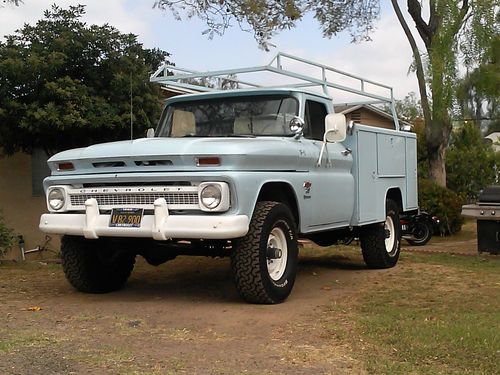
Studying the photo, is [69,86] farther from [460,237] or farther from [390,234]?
[460,237]

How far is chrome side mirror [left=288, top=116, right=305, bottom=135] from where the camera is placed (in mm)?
7168

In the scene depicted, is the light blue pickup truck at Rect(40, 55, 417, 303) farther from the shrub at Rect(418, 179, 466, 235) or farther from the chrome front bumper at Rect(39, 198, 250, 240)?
the shrub at Rect(418, 179, 466, 235)

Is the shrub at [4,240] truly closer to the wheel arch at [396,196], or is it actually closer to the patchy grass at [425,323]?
the patchy grass at [425,323]

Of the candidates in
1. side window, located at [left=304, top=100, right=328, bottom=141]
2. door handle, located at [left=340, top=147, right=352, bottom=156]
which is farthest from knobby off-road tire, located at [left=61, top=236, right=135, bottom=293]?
door handle, located at [left=340, top=147, right=352, bottom=156]

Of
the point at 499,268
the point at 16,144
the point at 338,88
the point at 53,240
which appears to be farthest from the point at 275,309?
the point at 53,240

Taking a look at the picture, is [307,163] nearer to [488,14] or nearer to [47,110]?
[47,110]

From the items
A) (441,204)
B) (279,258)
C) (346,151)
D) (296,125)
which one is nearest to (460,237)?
(441,204)

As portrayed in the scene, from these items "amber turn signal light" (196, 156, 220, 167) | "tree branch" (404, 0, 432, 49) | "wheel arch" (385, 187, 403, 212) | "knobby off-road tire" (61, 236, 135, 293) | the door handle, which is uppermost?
"tree branch" (404, 0, 432, 49)

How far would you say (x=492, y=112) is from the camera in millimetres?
13695

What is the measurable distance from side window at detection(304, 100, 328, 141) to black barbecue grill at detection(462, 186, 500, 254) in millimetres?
4376

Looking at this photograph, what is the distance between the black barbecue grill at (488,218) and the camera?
11.2 metres

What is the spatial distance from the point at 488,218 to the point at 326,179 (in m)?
4.77

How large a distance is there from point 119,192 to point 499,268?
5.72m

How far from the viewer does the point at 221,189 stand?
5922 millimetres
